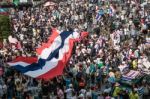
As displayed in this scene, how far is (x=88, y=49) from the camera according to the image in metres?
30.8

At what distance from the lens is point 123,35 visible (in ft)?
109

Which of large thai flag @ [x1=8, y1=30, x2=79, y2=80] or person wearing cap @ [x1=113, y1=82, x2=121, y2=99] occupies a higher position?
large thai flag @ [x1=8, y1=30, x2=79, y2=80]

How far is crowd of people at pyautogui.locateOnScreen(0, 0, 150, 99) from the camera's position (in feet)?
81.2

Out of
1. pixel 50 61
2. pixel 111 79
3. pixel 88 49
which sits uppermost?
pixel 50 61

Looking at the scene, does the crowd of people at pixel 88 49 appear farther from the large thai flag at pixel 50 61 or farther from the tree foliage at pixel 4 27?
the large thai flag at pixel 50 61

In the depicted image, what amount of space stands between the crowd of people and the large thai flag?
1257 mm

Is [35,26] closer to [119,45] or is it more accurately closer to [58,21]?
[58,21]

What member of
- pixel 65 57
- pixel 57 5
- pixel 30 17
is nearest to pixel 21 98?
pixel 65 57

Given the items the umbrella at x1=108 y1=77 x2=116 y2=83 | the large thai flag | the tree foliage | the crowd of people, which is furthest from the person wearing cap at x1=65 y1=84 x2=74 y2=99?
the tree foliage

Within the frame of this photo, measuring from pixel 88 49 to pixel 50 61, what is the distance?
6.76 meters

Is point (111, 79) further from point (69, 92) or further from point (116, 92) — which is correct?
point (69, 92)

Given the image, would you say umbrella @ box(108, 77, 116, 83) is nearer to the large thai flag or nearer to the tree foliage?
the large thai flag

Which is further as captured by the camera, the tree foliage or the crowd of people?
the tree foliage

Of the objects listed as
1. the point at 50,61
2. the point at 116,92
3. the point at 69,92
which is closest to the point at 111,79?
the point at 116,92
